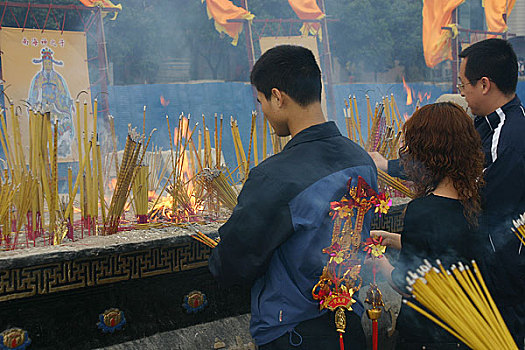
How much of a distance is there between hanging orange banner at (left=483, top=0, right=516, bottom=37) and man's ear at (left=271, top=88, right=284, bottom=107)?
24.3 ft

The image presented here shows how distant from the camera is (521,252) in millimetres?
1696

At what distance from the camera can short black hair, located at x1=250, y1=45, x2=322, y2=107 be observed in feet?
4.57

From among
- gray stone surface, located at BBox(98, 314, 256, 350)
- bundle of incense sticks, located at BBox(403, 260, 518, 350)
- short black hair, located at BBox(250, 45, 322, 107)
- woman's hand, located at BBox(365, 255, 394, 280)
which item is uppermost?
short black hair, located at BBox(250, 45, 322, 107)

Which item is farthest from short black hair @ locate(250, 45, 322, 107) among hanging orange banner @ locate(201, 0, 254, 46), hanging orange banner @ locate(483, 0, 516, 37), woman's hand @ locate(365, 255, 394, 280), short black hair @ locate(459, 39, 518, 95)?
hanging orange banner @ locate(483, 0, 516, 37)

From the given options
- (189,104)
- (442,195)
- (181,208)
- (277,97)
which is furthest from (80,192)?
(189,104)

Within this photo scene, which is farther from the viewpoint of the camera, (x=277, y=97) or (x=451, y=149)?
(x=451, y=149)

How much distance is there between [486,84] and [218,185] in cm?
127

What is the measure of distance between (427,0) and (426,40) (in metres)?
0.60

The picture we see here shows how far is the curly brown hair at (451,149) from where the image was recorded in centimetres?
153

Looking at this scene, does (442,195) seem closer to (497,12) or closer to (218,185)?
(218,185)

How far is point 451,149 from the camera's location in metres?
1.52

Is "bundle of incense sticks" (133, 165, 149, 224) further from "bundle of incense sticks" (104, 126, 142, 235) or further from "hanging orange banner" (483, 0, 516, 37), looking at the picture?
"hanging orange banner" (483, 0, 516, 37)

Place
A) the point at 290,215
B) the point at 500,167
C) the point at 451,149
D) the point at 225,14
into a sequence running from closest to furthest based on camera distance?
1. the point at 290,215
2. the point at 451,149
3. the point at 500,167
4. the point at 225,14

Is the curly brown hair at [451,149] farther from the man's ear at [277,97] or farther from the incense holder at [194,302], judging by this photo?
the incense holder at [194,302]
